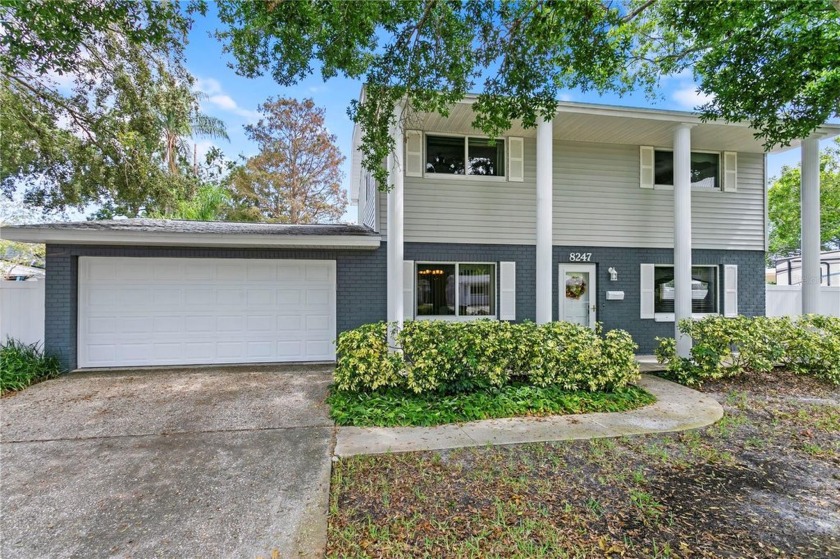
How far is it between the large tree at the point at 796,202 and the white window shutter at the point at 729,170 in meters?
7.86

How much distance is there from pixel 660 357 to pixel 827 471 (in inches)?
132

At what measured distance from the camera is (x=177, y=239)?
6785 mm

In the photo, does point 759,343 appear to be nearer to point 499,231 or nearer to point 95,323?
point 499,231

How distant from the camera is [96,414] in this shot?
4.86 m

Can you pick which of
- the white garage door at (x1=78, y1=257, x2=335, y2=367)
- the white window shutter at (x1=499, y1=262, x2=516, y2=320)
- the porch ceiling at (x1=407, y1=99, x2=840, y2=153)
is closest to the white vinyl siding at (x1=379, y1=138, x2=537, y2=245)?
the white window shutter at (x1=499, y1=262, x2=516, y2=320)

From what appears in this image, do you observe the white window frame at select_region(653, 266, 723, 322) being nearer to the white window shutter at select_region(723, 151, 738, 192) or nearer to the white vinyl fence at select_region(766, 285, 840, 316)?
the white vinyl fence at select_region(766, 285, 840, 316)

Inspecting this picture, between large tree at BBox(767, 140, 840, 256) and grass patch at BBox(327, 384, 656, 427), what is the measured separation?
1435 cm

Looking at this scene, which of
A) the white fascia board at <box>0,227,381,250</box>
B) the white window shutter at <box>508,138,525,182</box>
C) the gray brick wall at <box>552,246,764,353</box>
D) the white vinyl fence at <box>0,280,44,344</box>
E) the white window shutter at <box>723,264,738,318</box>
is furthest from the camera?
the white window shutter at <box>723,264,738,318</box>

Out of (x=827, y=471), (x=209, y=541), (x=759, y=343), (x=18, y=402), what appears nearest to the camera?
(x=209, y=541)

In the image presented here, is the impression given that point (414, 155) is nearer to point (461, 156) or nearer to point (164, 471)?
point (461, 156)

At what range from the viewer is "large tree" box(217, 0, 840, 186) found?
434 cm

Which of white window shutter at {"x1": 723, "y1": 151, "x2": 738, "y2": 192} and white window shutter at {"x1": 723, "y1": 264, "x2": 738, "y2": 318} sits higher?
white window shutter at {"x1": 723, "y1": 151, "x2": 738, "y2": 192}

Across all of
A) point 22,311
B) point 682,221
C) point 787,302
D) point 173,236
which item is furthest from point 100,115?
point 787,302

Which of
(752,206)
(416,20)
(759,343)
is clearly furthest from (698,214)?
(416,20)
